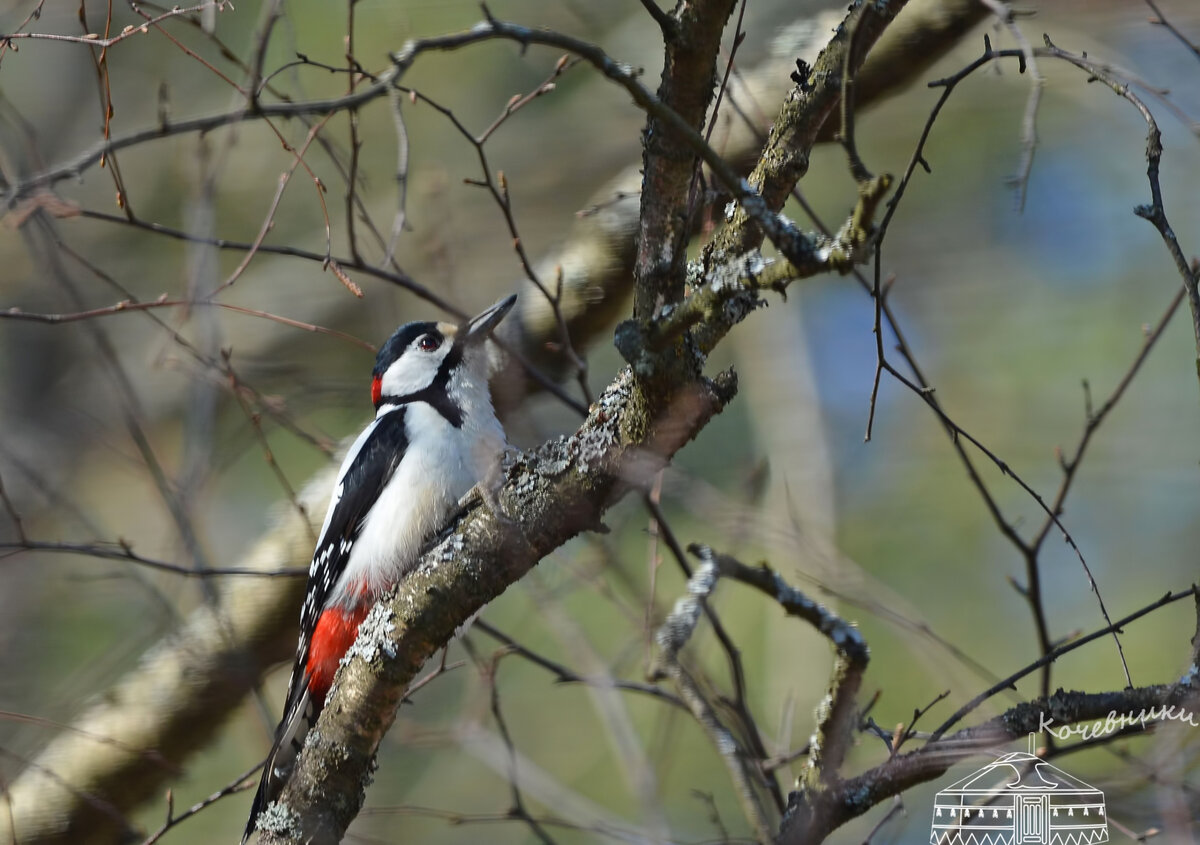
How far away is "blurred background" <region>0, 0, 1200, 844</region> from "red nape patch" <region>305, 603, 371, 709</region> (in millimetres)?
2046

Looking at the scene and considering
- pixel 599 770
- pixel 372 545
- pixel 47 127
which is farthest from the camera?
pixel 47 127

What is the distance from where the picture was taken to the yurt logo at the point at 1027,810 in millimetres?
2502

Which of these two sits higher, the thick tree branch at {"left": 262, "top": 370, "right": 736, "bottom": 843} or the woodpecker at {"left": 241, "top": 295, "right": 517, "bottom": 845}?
the woodpecker at {"left": 241, "top": 295, "right": 517, "bottom": 845}

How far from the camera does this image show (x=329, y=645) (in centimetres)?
349

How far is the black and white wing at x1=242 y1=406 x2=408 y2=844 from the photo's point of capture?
11.3ft

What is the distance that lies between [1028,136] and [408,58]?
3.78 feet

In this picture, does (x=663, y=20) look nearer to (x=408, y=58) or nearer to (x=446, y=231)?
(x=408, y=58)

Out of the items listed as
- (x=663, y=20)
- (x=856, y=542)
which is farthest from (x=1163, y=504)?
(x=663, y=20)

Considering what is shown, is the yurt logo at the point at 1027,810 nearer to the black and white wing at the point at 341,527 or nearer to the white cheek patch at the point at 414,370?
the black and white wing at the point at 341,527

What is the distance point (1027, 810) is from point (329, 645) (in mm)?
2102

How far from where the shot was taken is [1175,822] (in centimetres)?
208

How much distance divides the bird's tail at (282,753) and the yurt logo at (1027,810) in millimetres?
1704

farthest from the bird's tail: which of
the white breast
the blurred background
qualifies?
the blurred background

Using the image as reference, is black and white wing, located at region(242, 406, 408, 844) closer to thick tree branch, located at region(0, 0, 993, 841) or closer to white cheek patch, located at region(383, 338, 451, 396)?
white cheek patch, located at region(383, 338, 451, 396)
